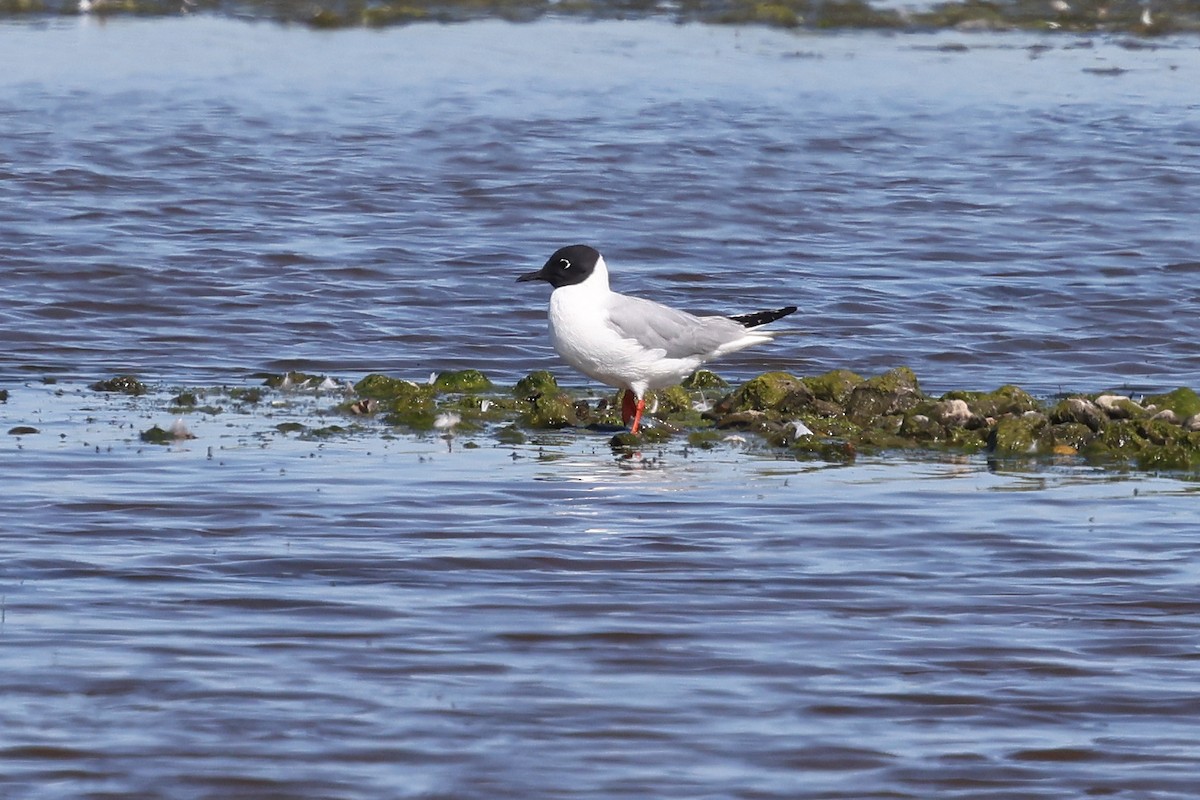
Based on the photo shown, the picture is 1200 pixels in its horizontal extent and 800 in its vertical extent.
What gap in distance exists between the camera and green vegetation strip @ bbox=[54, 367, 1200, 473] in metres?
10.5

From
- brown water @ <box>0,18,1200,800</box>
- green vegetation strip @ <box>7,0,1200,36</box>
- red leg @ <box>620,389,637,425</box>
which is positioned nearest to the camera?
brown water @ <box>0,18,1200,800</box>

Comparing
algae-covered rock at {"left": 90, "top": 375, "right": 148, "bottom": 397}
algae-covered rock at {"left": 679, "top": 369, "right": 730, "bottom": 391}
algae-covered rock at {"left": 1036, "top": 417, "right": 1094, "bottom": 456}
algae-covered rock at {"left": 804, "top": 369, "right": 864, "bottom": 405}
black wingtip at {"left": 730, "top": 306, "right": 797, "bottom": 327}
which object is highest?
black wingtip at {"left": 730, "top": 306, "right": 797, "bottom": 327}

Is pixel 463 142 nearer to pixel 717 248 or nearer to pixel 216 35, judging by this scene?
pixel 717 248

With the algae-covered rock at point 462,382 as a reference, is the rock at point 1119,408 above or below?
above

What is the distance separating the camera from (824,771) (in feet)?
19.2

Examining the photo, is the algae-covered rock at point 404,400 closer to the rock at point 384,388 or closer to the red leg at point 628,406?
the rock at point 384,388

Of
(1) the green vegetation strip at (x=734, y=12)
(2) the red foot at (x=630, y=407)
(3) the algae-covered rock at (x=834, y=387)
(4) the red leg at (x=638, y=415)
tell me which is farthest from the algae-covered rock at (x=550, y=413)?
(1) the green vegetation strip at (x=734, y=12)

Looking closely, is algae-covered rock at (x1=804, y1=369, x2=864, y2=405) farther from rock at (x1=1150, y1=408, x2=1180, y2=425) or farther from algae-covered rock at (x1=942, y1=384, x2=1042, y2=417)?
rock at (x1=1150, y1=408, x2=1180, y2=425)

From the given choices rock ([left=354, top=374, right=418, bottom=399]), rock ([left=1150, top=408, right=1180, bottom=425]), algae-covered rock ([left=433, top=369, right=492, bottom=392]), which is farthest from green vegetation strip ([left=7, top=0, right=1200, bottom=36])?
rock ([left=1150, top=408, right=1180, bottom=425])

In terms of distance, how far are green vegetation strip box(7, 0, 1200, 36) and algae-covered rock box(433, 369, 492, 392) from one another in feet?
74.4

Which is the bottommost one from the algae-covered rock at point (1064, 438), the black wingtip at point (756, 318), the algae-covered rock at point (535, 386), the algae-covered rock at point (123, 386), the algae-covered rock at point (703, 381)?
the algae-covered rock at point (703, 381)

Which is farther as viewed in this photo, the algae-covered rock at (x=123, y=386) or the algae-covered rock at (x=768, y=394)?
the algae-covered rock at (x=123, y=386)

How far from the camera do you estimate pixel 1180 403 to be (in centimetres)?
1098

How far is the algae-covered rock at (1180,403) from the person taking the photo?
10883 millimetres
